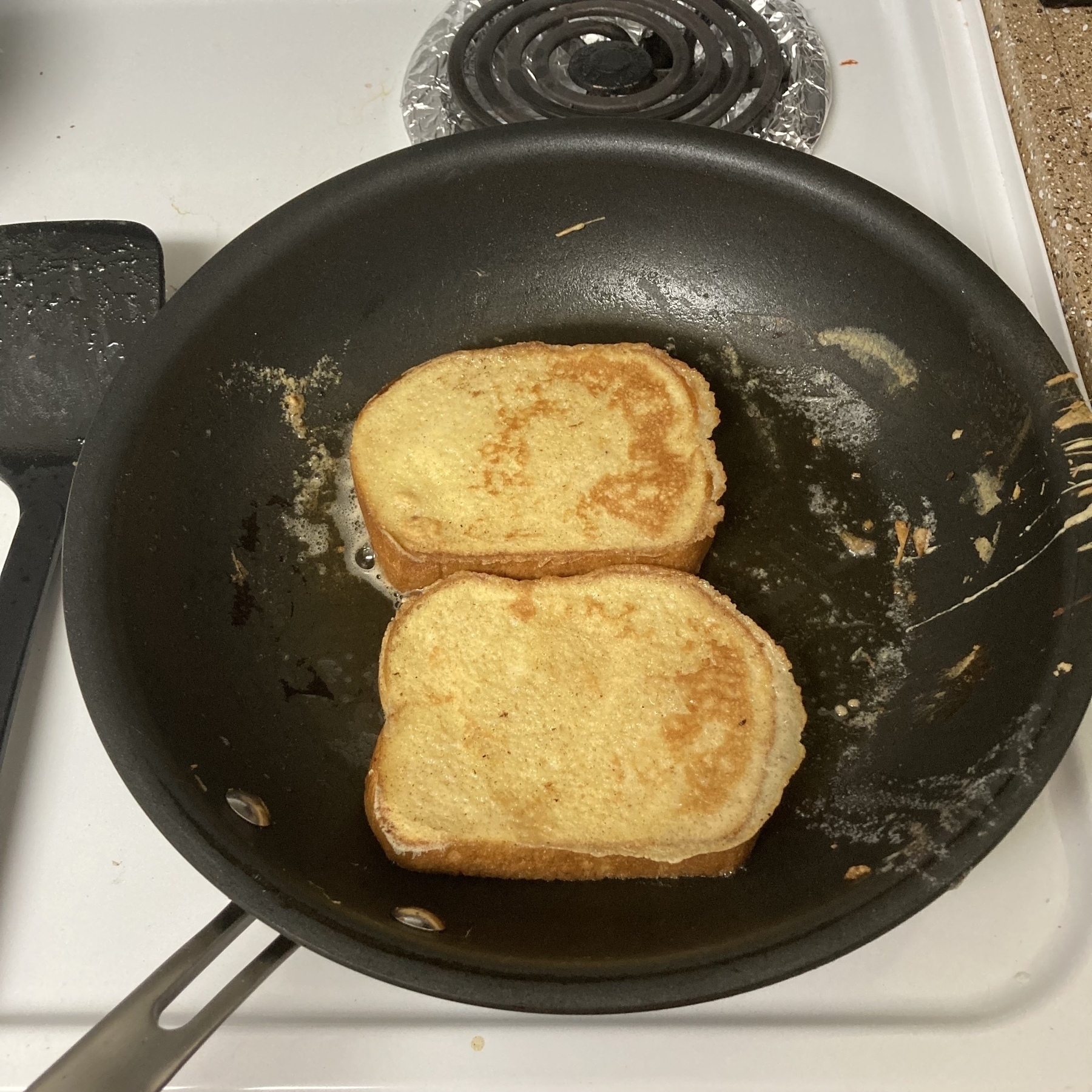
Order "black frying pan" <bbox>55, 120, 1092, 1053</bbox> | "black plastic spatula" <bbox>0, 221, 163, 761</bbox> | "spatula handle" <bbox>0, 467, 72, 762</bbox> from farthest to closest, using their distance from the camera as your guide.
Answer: "black plastic spatula" <bbox>0, 221, 163, 761</bbox>
"spatula handle" <bbox>0, 467, 72, 762</bbox>
"black frying pan" <bbox>55, 120, 1092, 1053</bbox>

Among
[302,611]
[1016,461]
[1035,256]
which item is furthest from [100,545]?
[1035,256]

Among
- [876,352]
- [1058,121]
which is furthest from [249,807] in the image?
[1058,121]

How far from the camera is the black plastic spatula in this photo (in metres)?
1.21

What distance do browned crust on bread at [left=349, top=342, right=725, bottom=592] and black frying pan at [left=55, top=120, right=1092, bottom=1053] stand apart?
0.05 meters

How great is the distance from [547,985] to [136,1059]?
343 millimetres

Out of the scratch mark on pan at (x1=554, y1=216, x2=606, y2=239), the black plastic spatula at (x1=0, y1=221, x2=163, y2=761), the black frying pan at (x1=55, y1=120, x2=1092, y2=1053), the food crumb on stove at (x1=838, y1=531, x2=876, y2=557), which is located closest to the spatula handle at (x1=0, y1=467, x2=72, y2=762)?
the black plastic spatula at (x1=0, y1=221, x2=163, y2=761)

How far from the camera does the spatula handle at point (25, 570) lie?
110 centimetres

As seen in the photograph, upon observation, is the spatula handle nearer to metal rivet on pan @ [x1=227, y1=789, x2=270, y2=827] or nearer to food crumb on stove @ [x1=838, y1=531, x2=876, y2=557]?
metal rivet on pan @ [x1=227, y1=789, x2=270, y2=827]

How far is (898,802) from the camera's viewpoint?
102 centimetres

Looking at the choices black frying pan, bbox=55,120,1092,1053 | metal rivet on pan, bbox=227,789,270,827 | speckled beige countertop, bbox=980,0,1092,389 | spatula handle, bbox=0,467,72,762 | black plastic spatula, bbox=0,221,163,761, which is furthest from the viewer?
speckled beige countertop, bbox=980,0,1092,389

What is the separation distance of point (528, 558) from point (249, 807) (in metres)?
0.45

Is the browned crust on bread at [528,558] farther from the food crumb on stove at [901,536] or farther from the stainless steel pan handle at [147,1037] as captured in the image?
the stainless steel pan handle at [147,1037]

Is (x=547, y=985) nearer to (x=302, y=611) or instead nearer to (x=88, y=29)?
(x=302, y=611)

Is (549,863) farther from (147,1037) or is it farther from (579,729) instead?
(147,1037)
